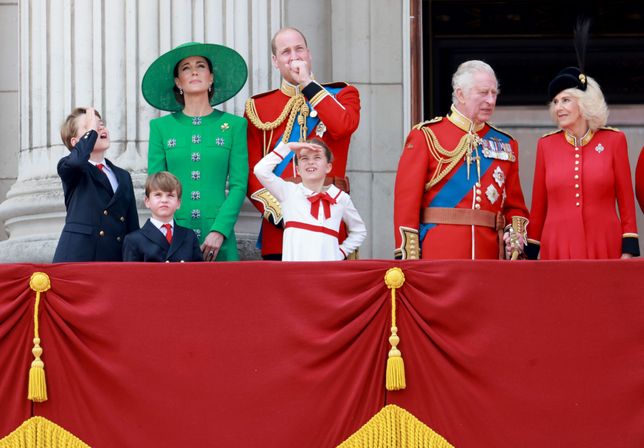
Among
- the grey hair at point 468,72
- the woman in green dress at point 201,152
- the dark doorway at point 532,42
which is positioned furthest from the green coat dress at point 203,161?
the dark doorway at point 532,42

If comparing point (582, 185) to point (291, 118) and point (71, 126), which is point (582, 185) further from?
point (71, 126)

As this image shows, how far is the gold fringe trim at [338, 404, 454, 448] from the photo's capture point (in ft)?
24.5

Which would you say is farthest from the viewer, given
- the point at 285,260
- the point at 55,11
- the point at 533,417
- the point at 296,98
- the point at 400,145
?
the point at 400,145

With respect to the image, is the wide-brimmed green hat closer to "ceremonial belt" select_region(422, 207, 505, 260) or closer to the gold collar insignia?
"ceremonial belt" select_region(422, 207, 505, 260)

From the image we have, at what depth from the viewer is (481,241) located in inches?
336

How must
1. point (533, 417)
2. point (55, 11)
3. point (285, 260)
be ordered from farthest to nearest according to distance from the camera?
point (55, 11)
point (285, 260)
point (533, 417)

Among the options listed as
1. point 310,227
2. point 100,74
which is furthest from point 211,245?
point 100,74

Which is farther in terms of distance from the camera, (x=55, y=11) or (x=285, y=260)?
(x=55, y=11)

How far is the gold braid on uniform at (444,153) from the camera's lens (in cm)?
855

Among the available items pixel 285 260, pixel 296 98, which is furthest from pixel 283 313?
pixel 296 98

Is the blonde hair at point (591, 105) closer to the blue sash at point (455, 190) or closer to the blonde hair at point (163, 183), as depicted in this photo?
the blue sash at point (455, 190)

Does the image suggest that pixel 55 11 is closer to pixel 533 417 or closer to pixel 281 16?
pixel 281 16

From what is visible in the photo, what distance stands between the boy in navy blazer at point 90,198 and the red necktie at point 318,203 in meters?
0.93

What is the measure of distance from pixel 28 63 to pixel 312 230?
8.43ft
